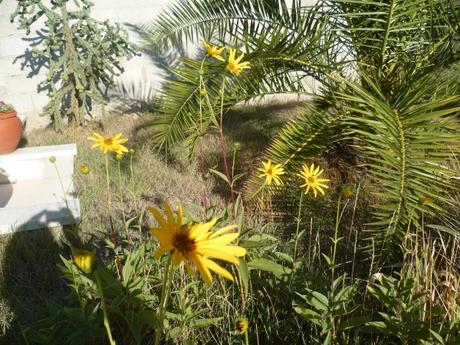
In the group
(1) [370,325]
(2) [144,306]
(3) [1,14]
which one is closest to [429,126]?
(1) [370,325]

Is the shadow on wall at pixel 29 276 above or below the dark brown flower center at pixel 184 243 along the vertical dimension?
below

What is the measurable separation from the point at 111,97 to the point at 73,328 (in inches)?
176

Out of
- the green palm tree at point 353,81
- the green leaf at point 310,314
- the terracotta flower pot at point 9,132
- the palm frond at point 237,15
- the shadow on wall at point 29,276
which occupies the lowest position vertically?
the shadow on wall at point 29,276

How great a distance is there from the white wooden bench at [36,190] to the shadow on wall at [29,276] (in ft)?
0.16

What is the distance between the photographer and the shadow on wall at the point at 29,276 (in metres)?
1.79

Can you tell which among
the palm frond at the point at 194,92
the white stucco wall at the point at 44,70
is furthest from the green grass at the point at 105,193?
the white stucco wall at the point at 44,70

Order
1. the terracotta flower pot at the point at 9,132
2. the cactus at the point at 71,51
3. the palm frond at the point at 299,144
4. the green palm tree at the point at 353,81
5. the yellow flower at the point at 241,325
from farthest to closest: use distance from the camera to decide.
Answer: the cactus at the point at 71,51, the terracotta flower pot at the point at 9,132, the palm frond at the point at 299,144, the green palm tree at the point at 353,81, the yellow flower at the point at 241,325

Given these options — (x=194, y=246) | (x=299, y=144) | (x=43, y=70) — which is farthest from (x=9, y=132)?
(x=194, y=246)

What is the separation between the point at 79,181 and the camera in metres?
3.25

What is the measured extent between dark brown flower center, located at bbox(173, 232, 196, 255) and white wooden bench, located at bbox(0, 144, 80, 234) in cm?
185

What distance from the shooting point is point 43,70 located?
5.07 meters

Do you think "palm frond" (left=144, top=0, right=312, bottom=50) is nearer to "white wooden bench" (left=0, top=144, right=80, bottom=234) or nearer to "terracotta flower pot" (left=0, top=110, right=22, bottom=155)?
"white wooden bench" (left=0, top=144, right=80, bottom=234)

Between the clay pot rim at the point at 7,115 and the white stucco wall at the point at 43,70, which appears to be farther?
the white stucco wall at the point at 43,70

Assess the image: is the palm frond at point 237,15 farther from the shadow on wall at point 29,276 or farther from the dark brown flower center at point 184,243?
the dark brown flower center at point 184,243
